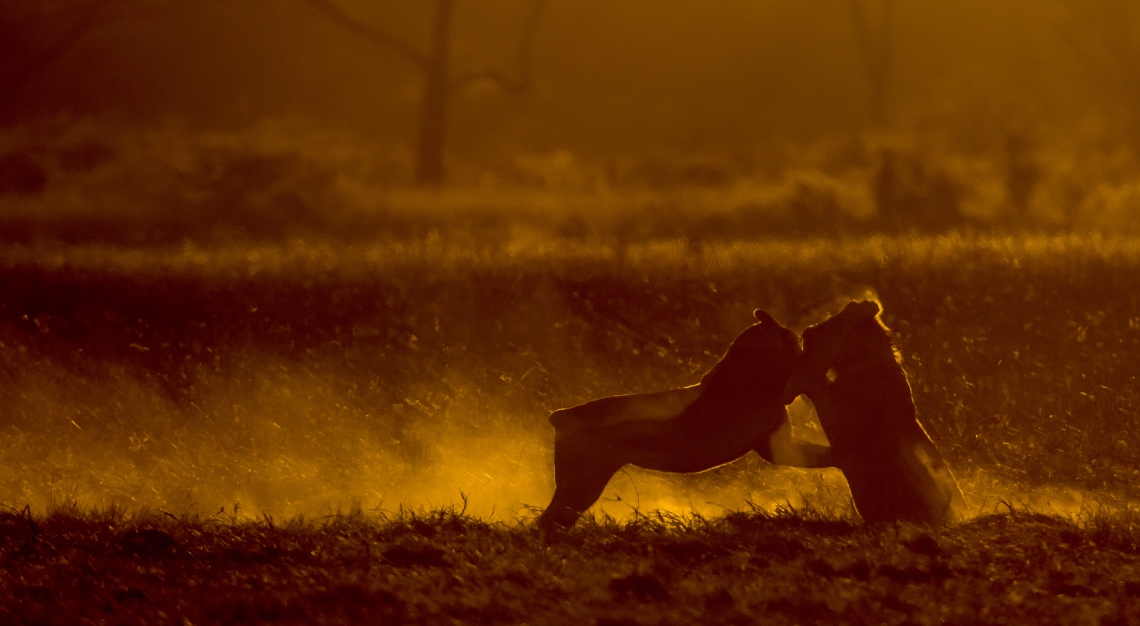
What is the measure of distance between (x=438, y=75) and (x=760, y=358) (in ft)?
44.5

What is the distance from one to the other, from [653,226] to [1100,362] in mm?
8571

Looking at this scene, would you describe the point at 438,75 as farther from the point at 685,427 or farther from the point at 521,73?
the point at 685,427

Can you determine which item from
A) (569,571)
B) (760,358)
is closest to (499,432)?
(760,358)

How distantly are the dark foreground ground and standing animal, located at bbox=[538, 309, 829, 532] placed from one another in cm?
25

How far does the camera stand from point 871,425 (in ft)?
20.6

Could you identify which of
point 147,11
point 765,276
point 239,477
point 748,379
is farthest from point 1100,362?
point 147,11

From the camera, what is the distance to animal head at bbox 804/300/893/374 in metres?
6.22

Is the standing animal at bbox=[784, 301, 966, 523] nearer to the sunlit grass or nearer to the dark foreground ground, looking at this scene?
the dark foreground ground

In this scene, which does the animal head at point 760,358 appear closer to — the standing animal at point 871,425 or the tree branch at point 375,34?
the standing animal at point 871,425

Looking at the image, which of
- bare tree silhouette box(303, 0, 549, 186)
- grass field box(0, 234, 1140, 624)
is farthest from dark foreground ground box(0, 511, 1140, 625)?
bare tree silhouette box(303, 0, 549, 186)

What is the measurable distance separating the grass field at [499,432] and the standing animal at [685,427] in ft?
0.84

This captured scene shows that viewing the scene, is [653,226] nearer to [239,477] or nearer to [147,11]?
[147,11]

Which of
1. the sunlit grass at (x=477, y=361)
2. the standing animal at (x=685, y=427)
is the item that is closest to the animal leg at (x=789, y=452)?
the standing animal at (x=685, y=427)

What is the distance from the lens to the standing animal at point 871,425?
6.24 metres
